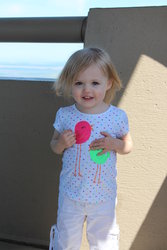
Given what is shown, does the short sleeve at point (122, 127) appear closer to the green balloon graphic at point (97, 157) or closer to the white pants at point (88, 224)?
the green balloon graphic at point (97, 157)

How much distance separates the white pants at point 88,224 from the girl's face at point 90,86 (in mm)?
494

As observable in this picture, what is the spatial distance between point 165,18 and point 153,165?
2.68ft

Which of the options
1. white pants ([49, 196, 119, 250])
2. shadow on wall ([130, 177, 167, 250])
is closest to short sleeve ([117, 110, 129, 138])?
white pants ([49, 196, 119, 250])

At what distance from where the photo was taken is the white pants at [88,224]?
6.36ft

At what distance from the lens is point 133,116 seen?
2236 millimetres

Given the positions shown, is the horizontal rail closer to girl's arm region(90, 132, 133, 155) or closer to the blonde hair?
the blonde hair

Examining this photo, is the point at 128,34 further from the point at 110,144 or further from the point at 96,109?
the point at 110,144

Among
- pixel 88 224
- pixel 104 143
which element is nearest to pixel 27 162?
pixel 88 224

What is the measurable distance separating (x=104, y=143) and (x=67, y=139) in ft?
0.58

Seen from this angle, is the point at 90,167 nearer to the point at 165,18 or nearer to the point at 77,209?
the point at 77,209

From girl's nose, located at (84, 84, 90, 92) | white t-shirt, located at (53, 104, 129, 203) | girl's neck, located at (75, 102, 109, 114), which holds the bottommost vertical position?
white t-shirt, located at (53, 104, 129, 203)

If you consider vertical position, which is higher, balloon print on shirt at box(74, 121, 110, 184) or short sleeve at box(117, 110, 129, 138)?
short sleeve at box(117, 110, 129, 138)

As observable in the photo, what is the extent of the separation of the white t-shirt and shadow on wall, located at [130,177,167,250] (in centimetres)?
40

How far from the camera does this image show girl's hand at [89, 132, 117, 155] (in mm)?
1884
